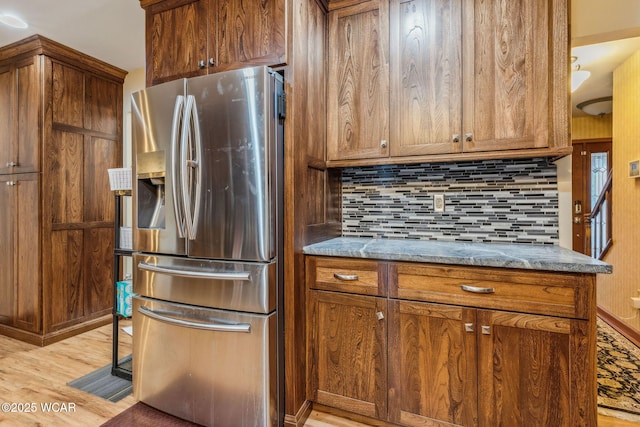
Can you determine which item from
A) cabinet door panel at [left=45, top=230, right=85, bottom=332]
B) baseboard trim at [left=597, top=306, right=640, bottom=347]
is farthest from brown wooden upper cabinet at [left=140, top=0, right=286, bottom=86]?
baseboard trim at [left=597, top=306, right=640, bottom=347]

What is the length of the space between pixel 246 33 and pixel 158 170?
2.95 feet

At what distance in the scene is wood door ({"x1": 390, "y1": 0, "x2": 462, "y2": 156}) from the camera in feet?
5.92

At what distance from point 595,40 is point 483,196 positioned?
1158mm

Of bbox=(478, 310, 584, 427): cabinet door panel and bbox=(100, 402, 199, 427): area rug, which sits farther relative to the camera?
bbox=(100, 402, 199, 427): area rug

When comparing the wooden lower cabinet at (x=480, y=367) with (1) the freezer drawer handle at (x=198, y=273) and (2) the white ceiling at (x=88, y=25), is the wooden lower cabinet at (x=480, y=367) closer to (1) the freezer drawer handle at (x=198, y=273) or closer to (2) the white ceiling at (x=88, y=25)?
(1) the freezer drawer handle at (x=198, y=273)

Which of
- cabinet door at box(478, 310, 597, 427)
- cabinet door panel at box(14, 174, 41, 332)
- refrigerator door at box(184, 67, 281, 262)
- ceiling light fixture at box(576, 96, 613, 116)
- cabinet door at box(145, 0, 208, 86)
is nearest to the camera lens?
cabinet door at box(478, 310, 597, 427)

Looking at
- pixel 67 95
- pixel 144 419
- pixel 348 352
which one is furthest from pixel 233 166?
pixel 67 95

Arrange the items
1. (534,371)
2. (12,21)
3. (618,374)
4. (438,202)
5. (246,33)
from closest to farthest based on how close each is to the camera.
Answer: (534,371)
(246,33)
(438,202)
(618,374)
(12,21)

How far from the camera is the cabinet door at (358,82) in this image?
77.0 inches

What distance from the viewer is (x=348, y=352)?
67.1 inches

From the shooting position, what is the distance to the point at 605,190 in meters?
3.71

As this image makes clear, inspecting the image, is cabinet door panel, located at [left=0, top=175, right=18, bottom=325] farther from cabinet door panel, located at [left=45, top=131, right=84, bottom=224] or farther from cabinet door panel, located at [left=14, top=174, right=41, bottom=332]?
cabinet door panel, located at [left=45, top=131, right=84, bottom=224]

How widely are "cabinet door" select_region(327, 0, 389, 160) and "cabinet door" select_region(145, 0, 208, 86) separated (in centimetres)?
80

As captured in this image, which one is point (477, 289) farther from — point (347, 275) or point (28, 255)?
point (28, 255)
